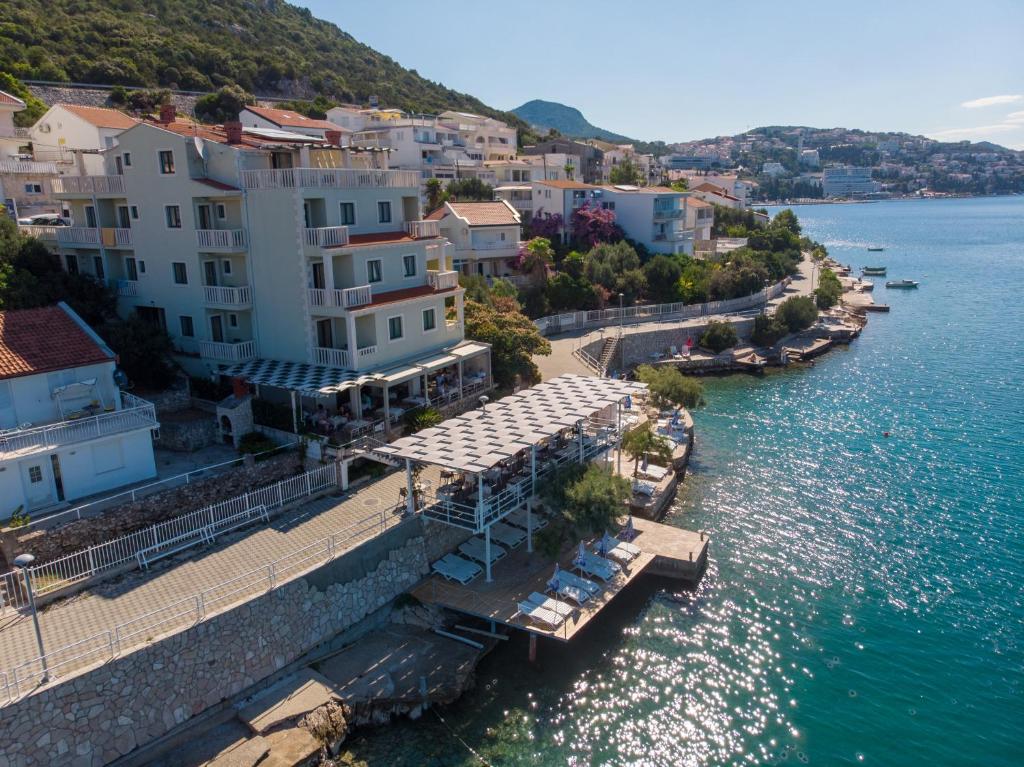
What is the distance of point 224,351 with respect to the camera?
107ft

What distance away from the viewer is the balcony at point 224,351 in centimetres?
3253

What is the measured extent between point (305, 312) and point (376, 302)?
315 cm

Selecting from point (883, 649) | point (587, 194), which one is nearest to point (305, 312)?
point (883, 649)

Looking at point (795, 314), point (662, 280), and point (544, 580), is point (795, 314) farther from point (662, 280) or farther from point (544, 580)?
point (544, 580)

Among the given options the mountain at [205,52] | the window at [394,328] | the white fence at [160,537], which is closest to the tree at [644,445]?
the window at [394,328]

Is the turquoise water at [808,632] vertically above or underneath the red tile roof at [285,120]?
underneath

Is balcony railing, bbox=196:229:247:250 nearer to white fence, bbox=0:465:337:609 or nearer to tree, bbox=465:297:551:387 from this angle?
white fence, bbox=0:465:337:609

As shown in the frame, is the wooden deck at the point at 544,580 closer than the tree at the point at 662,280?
Yes

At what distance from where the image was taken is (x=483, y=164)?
81.7 m

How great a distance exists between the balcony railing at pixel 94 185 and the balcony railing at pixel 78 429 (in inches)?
553

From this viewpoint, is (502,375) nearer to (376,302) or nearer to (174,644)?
(376,302)

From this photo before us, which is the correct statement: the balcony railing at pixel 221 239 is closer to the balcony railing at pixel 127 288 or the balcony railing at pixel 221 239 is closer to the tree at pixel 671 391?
the balcony railing at pixel 127 288

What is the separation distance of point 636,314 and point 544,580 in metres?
36.9

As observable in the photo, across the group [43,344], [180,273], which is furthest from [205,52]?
[43,344]
